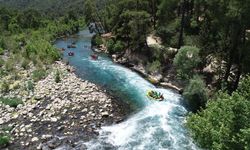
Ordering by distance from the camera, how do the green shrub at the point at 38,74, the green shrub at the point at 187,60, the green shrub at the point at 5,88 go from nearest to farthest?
the green shrub at the point at 187,60, the green shrub at the point at 5,88, the green shrub at the point at 38,74

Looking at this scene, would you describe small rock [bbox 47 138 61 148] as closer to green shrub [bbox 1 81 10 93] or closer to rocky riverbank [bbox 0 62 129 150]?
rocky riverbank [bbox 0 62 129 150]

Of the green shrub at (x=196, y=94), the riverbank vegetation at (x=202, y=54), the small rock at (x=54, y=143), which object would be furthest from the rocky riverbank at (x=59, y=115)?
the riverbank vegetation at (x=202, y=54)

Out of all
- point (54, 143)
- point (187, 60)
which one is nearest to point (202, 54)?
point (187, 60)

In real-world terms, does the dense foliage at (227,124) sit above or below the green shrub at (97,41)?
above

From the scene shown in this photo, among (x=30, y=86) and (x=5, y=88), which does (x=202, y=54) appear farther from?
(x=5, y=88)

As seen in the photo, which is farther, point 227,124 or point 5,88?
point 5,88

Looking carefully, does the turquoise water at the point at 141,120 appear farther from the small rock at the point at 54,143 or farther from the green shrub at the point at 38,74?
the green shrub at the point at 38,74

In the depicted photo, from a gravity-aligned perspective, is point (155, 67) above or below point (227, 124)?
below
